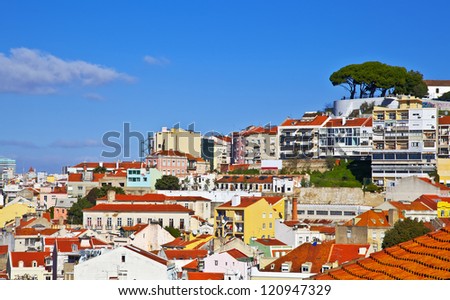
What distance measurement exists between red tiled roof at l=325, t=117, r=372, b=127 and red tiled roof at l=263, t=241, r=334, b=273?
28.9 m

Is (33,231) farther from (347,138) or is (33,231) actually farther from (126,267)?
(347,138)

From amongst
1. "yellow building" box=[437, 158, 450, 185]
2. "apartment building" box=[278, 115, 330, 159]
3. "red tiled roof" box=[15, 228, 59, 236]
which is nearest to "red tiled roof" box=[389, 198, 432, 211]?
"yellow building" box=[437, 158, 450, 185]

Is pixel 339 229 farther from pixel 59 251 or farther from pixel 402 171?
pixel 402 171

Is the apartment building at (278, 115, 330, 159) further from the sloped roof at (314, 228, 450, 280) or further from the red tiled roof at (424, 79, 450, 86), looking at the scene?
the sloped roof at (314, 228, 450, 280)

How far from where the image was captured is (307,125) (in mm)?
64562

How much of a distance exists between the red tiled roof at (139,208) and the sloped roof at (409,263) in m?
46.8

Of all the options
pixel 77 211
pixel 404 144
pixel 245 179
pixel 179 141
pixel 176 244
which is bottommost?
pixel 176 244

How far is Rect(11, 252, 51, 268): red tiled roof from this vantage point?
3638 centimetres

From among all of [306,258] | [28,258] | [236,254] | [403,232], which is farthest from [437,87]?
[306,258]

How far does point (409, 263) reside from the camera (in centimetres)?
527

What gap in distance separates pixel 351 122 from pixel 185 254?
94.4 ft

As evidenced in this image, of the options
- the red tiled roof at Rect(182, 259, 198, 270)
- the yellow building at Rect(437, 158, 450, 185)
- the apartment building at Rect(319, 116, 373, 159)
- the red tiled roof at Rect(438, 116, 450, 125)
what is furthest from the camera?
the apartment building at Rect(319, 116, 373, 159)

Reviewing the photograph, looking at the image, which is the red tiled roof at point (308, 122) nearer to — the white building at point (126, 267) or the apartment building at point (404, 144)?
the apartment building at point (404, 144)
